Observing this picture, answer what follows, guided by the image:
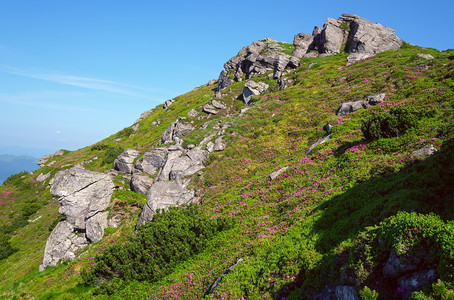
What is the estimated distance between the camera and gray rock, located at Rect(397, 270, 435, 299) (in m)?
5.04

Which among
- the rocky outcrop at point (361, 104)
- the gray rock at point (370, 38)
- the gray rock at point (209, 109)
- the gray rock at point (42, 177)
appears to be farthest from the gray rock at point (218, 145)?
the gray rock at point (42, 177)

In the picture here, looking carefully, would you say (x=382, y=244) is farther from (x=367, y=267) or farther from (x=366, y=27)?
(x=366, y=27)

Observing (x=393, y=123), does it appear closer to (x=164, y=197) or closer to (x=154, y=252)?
(x=154, y=252)

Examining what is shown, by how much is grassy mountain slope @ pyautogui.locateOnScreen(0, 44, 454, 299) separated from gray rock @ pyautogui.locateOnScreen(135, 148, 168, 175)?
11.6 feet

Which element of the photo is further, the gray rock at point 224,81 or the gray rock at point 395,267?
the gray rock at point 224,81

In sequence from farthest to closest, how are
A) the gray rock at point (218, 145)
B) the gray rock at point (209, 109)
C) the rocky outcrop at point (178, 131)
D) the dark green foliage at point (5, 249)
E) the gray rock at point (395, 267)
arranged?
the gray rock at point (209, 109), the rocky outcrop at point (178, 131), the dark green foliage at point (5, 249), the gray rock at point (218, 145), the gray rock at point (395, 267)

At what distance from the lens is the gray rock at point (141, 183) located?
2680 cm

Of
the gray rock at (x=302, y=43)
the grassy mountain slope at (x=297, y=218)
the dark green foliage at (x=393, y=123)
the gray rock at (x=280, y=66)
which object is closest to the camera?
the grassy mountain slope at (x=297, y=218)

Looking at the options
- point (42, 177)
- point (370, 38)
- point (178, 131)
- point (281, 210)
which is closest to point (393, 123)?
point (281, 210)

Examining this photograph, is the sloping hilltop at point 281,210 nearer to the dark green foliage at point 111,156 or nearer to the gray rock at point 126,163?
the gray rock at point 126,163

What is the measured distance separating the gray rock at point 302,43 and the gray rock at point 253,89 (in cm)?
2015

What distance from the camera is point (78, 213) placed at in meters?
23.3

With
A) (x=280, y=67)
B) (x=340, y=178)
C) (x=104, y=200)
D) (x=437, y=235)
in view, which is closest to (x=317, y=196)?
(x=340, y=178)

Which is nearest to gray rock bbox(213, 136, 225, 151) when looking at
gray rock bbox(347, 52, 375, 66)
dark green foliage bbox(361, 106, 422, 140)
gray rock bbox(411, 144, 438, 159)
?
dark green foliage bbox(361, 106, 422, 140)
